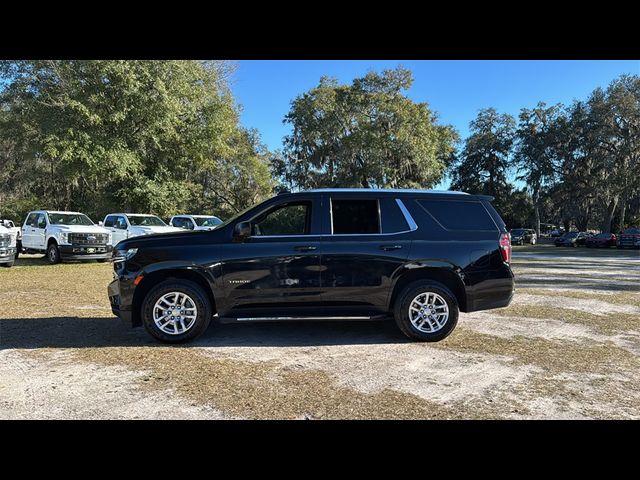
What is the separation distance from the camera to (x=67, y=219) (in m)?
17.3

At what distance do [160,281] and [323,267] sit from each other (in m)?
2.11

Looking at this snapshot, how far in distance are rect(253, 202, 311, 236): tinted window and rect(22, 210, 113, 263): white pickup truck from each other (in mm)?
12936

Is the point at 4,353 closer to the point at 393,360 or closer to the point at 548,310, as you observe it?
the point at 393,360

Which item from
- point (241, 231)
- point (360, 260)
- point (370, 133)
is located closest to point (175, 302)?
point (241, 231)

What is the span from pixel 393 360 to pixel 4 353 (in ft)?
15.0

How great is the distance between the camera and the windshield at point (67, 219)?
17.0 m

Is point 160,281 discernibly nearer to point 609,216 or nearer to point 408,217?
point 408,217

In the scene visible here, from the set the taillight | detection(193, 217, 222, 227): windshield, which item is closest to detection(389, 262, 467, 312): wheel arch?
the taillight

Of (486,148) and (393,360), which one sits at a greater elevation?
(486,148)

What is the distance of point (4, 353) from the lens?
5.32m

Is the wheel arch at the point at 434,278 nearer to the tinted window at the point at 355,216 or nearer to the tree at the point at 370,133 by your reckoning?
the tinted window at the point at 355,216

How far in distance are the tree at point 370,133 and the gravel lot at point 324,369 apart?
30080 mm
